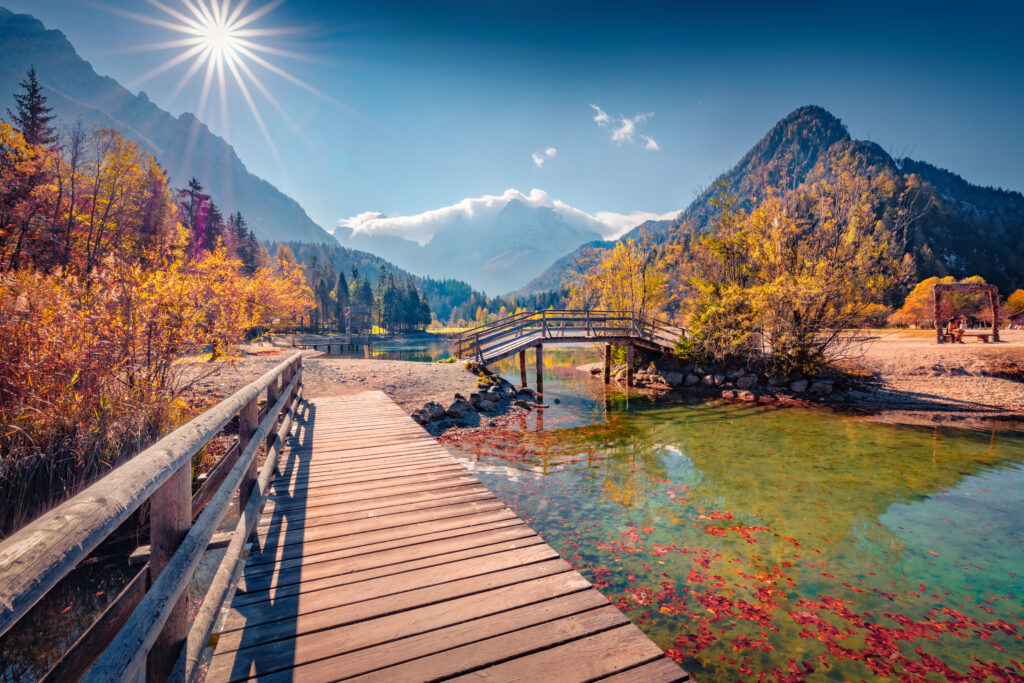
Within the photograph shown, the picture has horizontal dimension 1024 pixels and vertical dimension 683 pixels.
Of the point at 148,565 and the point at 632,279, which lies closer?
the point at 148,565

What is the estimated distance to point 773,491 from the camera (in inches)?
319

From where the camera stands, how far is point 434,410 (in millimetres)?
13289

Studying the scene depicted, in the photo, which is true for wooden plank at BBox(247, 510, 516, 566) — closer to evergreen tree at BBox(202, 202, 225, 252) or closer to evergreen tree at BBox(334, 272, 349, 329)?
evergreen tree at BBox(202, 202, 225, 252)

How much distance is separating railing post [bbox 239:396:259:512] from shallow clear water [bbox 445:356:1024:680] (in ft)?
13.8

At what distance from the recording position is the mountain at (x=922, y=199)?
219ft

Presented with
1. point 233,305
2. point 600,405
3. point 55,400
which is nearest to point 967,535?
point 600,405

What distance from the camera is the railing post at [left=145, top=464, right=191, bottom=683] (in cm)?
193

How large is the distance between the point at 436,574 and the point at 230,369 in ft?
54.3

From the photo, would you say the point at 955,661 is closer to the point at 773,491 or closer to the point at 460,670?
the point at 773,491

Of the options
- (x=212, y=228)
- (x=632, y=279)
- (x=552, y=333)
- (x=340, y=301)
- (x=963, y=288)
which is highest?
(x=212, y=228)

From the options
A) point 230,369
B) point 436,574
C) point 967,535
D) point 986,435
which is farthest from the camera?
point 230,369

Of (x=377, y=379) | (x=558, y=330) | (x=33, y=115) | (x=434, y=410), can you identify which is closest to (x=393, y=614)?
(x=434, y=410)

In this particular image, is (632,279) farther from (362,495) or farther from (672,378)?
(362,495)

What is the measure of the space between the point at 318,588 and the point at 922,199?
114779 millimetres
